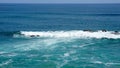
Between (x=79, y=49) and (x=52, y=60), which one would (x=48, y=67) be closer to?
(x=52, y=60)

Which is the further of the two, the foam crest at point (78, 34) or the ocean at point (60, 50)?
the foam crest at point (78, 34)

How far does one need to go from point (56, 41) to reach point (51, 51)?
942 centimetres

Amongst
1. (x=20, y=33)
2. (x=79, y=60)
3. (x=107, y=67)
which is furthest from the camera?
(x=20, y=33)

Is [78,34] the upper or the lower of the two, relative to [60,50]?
upper

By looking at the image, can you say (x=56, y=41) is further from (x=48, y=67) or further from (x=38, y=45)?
(x=48, y=67)

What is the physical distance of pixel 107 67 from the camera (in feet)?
134

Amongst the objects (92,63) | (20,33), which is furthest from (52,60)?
(20,33)

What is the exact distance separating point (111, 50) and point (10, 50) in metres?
19.3

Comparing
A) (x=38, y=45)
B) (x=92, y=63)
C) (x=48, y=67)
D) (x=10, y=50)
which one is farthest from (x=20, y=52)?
(x=92, y=63)

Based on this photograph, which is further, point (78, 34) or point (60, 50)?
point (78, 34)

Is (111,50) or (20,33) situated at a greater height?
(20,33)

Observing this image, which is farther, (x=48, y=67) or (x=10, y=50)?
(x=10, y=50)

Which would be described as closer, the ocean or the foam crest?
the ocean

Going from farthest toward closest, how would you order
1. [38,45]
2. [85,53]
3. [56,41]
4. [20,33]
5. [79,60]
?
[20,33]
[56,41]
[38,45]
[85,53]
[79,60]
